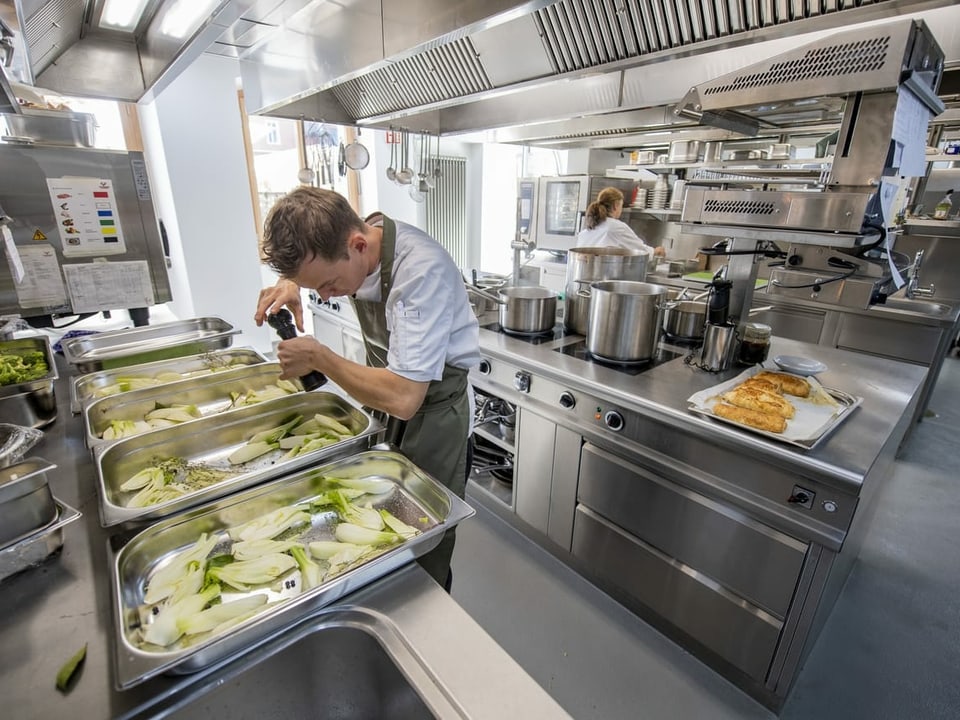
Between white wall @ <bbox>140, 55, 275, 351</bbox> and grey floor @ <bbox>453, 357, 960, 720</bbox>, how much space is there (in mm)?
3085

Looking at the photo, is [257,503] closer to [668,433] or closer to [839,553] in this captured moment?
[668,433]

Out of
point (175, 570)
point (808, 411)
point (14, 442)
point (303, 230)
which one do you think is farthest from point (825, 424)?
point (14, 442)

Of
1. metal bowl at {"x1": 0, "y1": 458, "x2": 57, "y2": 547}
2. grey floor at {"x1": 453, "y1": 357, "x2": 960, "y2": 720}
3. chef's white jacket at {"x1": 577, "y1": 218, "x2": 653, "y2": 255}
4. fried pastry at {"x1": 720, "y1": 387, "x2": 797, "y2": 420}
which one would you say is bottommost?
grey floor at {"x1": 453, "y1": 357, "x2": 960, "y2": 720}

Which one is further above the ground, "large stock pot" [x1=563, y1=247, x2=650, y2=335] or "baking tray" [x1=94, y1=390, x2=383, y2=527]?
"large stock pot" [x1=563, y1=247, x2=650, y2=335]

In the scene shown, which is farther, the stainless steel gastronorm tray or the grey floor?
the grey floor

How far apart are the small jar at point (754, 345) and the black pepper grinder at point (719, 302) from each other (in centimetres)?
12

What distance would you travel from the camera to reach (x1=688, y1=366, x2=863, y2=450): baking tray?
51.3 inches

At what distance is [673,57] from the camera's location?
1381 millimetres

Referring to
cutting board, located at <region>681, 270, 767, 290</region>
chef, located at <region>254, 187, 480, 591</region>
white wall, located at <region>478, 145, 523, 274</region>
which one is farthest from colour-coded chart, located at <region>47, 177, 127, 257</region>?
white wall, located at <region>478, 145, 523, 274</region>

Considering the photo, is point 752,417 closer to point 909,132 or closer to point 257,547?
point 909,132

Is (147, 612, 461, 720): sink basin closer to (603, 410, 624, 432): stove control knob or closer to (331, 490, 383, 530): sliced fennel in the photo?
(331, 490, 383, 530): sliced fennel

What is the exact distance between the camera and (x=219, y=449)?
129cm

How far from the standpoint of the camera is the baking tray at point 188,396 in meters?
1.33

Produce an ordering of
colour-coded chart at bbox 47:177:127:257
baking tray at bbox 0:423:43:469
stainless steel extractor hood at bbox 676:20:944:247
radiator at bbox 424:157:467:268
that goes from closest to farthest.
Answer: baking tray at bbox 0:423:43:469 < stainless steel extractor hood at bbox 676:20:944:247 < colour-coded chart at bbox 47:177:127:257 < radiator at bbox 424:157:467:268
